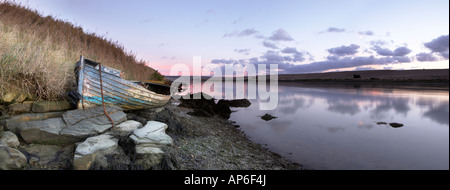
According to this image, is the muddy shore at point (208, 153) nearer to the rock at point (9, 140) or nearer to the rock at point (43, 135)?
the rock at point (43, 135)

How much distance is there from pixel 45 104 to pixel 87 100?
0.90 meters

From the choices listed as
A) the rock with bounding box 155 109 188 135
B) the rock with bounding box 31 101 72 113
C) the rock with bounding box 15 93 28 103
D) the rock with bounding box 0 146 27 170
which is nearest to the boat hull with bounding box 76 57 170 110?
the rock with bounding box 31 101 72 113

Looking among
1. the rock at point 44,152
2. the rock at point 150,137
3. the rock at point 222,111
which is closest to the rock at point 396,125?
the rock at point 222,111

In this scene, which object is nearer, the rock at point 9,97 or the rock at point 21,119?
the rock at point 21,119

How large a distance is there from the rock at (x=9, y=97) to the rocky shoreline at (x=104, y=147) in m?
0.47

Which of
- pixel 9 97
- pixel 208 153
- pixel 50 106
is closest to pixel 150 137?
pixel 208 153

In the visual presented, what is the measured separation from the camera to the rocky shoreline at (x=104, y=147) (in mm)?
4198

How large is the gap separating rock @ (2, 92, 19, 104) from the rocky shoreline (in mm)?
474

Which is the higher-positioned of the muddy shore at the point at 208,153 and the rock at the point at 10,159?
the rock at the point at 10,159

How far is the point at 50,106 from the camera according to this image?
5711 mm

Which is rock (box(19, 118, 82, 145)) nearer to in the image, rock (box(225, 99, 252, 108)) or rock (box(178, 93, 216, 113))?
rock (box(178, 93, 216, 113))

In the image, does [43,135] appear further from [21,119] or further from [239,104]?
[239,104]

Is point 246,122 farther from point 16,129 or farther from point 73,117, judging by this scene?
point 16,129
